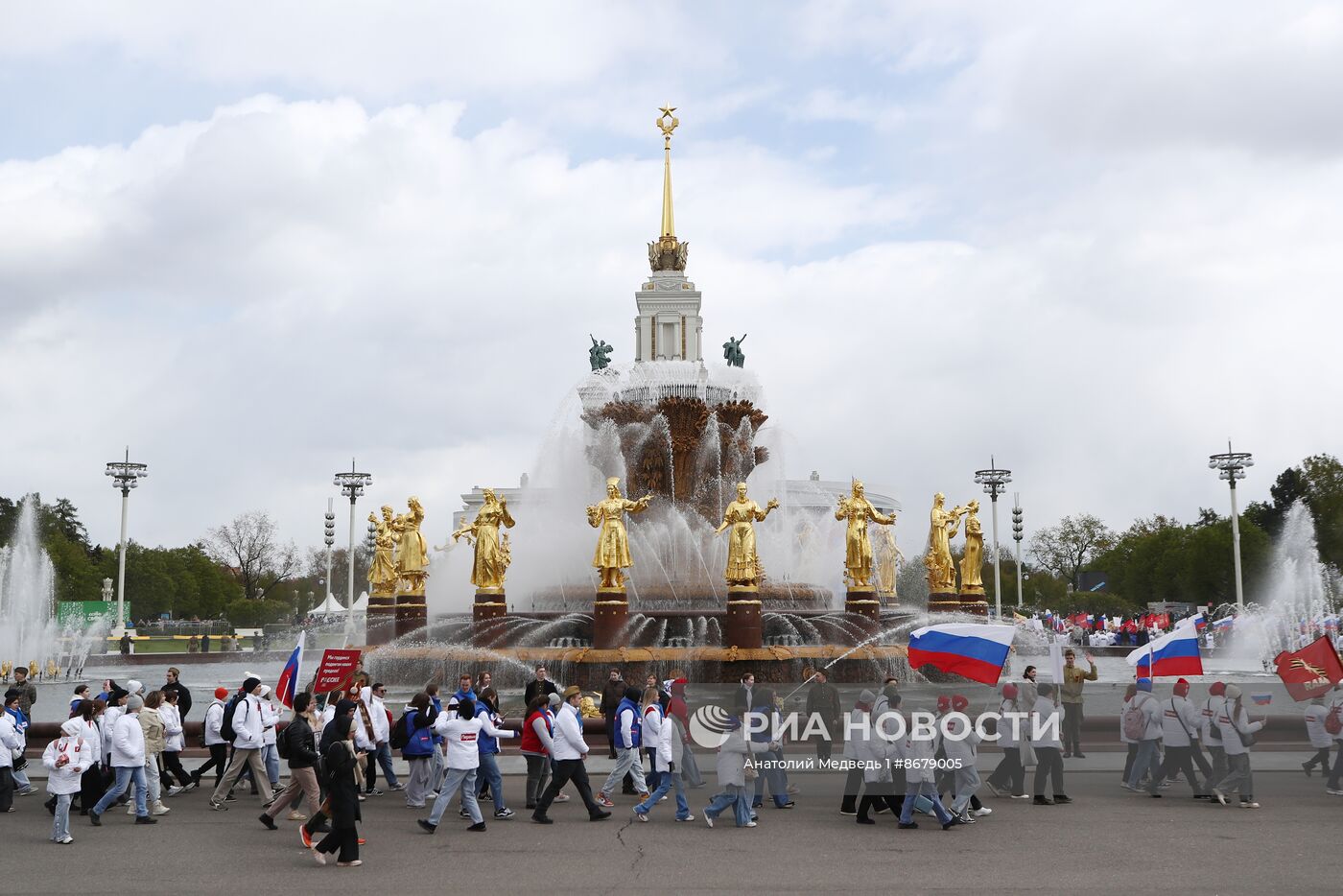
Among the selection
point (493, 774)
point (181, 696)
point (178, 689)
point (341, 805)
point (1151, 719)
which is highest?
point (178, 689)

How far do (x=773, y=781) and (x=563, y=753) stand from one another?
261 cm

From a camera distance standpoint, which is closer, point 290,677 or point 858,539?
point 290,677

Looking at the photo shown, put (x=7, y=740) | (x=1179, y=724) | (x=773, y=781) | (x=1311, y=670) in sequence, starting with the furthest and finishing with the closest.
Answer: (x=1311, y=670)
(x=1179, y=724)
(x=773, y=781)
(x=7, y=740)

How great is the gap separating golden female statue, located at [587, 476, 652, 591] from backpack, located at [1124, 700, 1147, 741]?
11.9m

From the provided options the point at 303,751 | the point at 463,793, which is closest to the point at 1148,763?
the point at 463,793

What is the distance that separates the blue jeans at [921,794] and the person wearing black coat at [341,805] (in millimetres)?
5525

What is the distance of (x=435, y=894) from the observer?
31.1 feet

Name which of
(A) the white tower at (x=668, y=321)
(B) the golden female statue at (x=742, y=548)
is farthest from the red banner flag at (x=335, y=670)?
(A) the white tower at (x=668, y=321)

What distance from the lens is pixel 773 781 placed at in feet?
44.6

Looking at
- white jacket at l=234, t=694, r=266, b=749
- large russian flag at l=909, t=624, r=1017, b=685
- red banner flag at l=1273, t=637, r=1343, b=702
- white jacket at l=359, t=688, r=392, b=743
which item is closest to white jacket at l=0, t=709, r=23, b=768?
white jacket at l=234, t=694, r=266, b=749

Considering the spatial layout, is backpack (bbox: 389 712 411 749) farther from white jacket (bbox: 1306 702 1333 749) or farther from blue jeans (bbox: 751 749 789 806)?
white jacket (bbox: 1306 702 1333 749)

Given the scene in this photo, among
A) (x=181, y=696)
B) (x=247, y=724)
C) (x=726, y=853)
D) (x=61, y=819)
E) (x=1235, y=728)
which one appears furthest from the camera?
(x=181, y=696)

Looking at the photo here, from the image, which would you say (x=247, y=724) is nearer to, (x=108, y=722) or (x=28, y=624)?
(x=108, y=722)

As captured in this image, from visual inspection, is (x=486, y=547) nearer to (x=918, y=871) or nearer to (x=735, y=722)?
(x=735, y=722)
